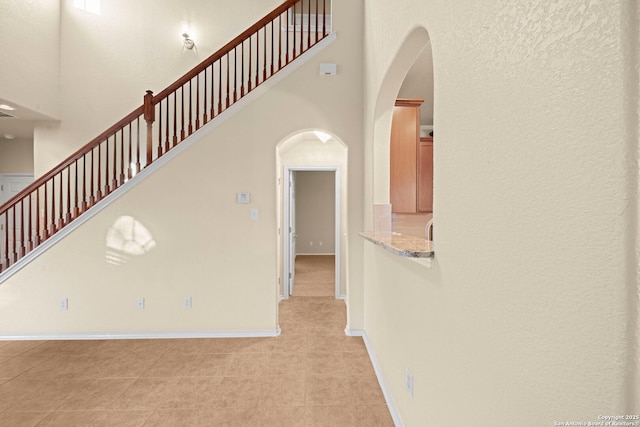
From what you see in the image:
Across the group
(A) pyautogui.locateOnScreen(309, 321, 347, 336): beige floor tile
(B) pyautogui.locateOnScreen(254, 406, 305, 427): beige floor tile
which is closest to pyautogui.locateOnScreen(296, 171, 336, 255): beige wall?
(A) pyautogui.locateOnScreen(309, 321, 347, 336): beige floor tile

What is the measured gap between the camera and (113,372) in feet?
9.43

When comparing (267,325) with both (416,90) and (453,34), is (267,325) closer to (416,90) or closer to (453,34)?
(453,34)

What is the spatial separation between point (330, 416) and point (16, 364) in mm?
3018

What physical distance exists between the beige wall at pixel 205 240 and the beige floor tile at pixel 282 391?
39.8 inches

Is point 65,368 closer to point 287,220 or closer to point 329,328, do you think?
point 329,328

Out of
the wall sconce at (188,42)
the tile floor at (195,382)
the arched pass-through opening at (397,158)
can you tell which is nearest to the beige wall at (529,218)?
the tile floor at (195,382)

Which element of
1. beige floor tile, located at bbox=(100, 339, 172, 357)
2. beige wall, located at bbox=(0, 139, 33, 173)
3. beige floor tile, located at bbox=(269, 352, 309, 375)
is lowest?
beige floor tile, located at bbox=(100, 339, 172, 357)

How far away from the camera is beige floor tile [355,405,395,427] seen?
2176mm

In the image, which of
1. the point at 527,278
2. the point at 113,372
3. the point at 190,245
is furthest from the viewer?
the point at 190,245

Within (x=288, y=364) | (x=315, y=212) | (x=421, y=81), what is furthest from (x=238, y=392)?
(x=315, y=212)

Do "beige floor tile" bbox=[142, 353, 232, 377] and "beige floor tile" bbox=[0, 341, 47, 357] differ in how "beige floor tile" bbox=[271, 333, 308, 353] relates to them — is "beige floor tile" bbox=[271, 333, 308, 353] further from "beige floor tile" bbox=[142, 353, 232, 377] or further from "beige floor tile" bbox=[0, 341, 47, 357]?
"beige floor tile" bbox=[0, 341, 47, 357]

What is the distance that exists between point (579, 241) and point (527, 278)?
0.67 feet

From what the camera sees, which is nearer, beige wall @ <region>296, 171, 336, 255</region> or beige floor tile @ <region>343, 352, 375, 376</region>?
beige floor tile @ <region>343, 352, 375, 376</region>

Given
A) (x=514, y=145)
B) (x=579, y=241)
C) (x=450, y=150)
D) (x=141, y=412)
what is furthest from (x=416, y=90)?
(x=141, y=412)
